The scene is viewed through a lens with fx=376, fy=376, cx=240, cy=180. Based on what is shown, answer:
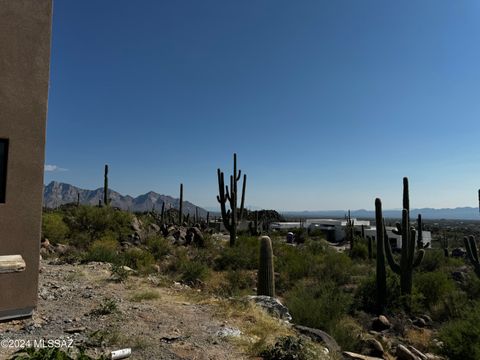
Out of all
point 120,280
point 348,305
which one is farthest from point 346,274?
point 120,280

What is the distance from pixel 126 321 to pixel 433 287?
11.1 meters

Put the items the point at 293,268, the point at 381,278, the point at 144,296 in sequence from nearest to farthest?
the point at 144,296 < the point at 381,278 < the point at 293,268

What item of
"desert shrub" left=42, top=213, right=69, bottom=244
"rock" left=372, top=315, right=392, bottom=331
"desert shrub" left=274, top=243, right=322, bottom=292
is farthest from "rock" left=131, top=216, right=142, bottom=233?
"rock" left=372, top=315, right=392, bottom=331

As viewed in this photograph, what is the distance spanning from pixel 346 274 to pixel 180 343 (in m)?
11.6

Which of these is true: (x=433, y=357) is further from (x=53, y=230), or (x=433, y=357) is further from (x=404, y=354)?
(x=53, y=230)

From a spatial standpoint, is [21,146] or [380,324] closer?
[21,146]

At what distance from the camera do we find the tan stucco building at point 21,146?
594 cm

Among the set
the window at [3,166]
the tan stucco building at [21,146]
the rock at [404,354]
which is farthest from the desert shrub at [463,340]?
the window at [3,166]

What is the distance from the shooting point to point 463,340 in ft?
25.3

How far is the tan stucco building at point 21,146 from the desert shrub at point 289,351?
3.99 meters

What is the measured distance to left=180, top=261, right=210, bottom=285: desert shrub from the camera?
13.2 meters

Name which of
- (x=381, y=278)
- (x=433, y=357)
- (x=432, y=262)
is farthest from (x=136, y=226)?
(x=433, y=357)

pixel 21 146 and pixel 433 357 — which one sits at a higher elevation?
pixel 21 146

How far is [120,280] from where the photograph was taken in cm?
1062
